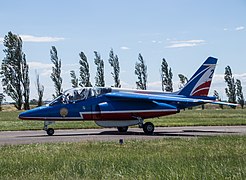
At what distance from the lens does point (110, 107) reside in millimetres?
24938

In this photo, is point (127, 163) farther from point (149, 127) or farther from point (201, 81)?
point (201, 81)

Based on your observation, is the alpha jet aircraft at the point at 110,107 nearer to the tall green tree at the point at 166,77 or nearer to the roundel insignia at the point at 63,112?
the roundel insignia at the point at 63,112

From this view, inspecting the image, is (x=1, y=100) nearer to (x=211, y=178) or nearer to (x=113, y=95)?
(x=113, y=95)

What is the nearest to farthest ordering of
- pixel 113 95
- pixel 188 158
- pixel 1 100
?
1. pixel 188 158
2. pixel 113 95
3. pixel 1 100

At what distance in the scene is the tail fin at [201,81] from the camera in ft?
90.0

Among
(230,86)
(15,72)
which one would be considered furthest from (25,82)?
(230,86)

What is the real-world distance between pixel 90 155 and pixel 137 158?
1.46 m

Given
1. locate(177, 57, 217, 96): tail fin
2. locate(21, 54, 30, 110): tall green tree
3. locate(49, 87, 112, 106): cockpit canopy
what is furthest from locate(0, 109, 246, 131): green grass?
locate(21, 54, 30, 110): tall green tree

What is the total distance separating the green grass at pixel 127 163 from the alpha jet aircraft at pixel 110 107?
1015 cm

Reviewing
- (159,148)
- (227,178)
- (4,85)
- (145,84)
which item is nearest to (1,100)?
(4,85)

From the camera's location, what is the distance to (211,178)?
826 cm

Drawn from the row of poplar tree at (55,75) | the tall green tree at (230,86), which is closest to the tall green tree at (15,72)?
the row of poplar tree at (55,75)

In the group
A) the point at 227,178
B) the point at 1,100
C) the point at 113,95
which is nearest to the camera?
the point at 227,178

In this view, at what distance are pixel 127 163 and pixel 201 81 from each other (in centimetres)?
1767
